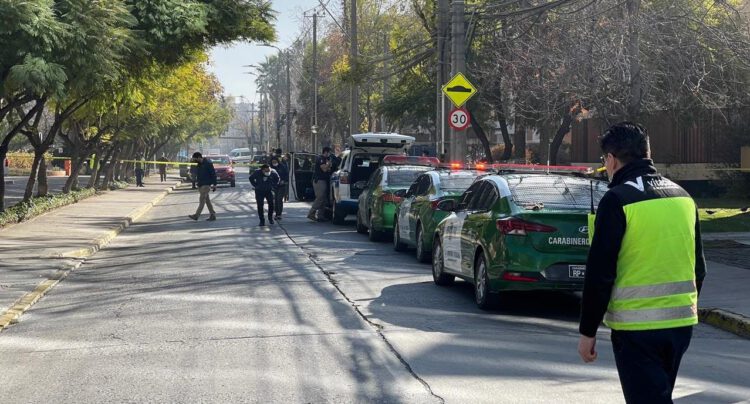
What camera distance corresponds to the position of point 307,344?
9578 millimetres

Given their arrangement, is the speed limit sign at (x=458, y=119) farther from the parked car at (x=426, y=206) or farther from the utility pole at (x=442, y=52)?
the parked car at (x=426, y=206)

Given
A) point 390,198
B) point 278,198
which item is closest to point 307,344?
point 390,198

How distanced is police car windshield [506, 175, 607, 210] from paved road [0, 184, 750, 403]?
1.23 metres

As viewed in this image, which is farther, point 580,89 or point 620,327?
point 580,89

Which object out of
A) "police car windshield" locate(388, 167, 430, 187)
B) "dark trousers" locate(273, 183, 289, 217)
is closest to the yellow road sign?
"police car windshield" locate(388, 167, 430, 187)

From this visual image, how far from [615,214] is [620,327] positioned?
0.51 meters

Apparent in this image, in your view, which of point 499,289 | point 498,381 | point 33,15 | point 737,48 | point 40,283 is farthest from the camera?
point 737,48

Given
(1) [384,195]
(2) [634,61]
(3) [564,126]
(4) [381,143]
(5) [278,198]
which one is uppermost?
(2) [634,61]

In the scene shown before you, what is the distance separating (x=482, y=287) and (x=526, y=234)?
0.94 metres

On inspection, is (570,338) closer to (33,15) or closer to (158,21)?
(33,15)

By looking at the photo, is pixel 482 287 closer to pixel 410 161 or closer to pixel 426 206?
pixel 426 206

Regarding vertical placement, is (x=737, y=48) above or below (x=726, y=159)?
above

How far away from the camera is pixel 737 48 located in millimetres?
20219

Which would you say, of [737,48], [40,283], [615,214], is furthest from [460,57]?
[615,214]
